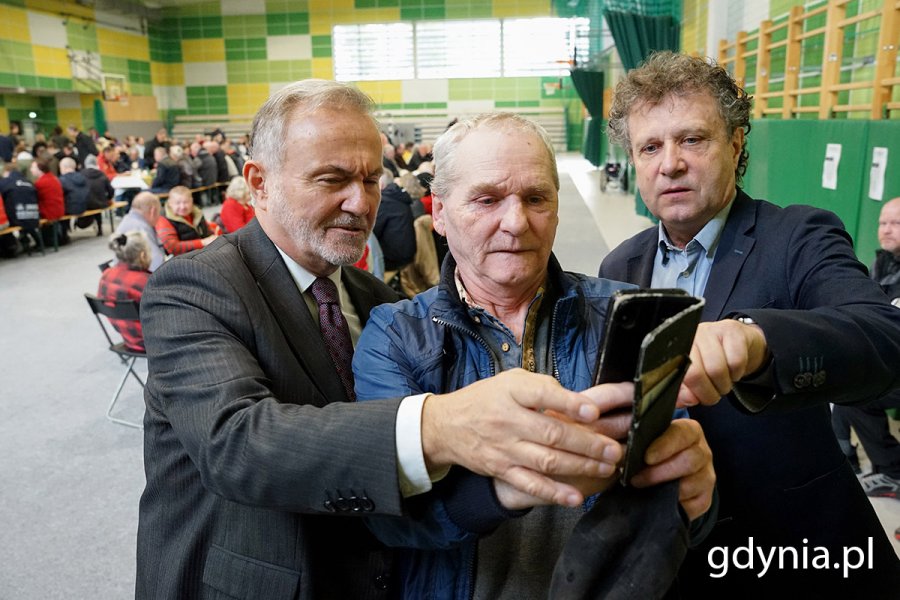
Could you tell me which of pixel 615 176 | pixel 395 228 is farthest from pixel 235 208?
pixel 615 176

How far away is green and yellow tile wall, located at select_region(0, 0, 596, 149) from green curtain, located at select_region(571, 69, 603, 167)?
6858mm

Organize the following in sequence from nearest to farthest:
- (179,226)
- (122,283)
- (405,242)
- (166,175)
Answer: (122,283), (405,242), (179,226), (166,175)

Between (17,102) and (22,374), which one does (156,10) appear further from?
(22,374)

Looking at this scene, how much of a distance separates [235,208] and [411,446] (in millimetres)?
6920

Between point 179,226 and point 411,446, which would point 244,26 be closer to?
point 179,226

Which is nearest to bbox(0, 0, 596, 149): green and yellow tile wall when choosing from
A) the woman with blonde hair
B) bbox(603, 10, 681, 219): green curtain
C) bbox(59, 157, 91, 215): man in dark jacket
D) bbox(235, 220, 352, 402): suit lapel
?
bbox(59, 157, 91, 215): man in dark jacket

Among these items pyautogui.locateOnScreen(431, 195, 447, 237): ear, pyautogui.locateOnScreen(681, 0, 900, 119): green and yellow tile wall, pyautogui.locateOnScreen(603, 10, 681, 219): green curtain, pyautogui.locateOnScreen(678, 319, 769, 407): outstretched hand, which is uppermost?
pyautogui.locateOnScreen(603, 10, 681, 219): green curtain

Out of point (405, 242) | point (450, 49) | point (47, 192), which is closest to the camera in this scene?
point (405, 242)

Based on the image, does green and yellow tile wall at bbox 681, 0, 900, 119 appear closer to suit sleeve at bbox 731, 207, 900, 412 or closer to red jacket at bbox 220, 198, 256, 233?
suit sleeve at bbox 731, 207, 900, 412

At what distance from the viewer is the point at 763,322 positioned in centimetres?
103

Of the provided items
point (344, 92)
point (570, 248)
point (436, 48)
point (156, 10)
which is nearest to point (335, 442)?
point (344, 92)

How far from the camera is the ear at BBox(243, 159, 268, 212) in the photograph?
1663 mm

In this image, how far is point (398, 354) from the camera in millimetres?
1187

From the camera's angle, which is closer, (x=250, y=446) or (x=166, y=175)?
(x=250, y=446)
